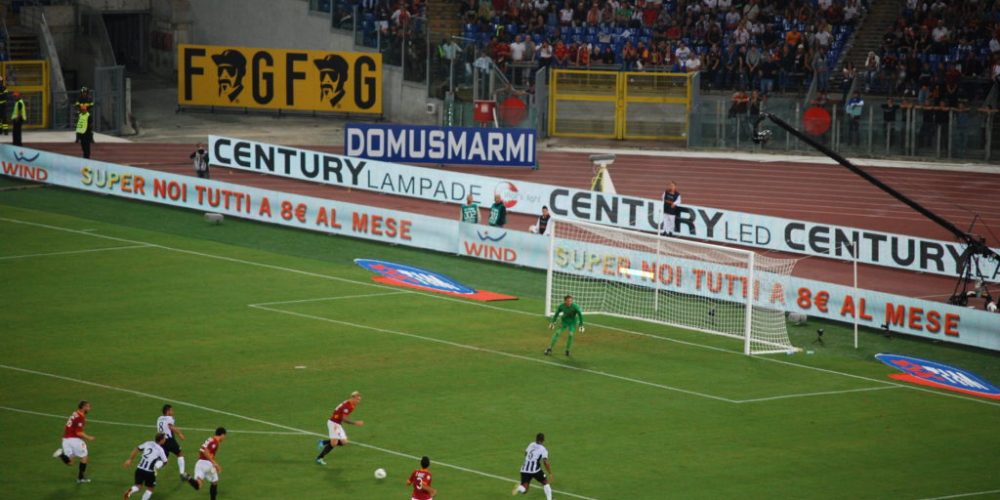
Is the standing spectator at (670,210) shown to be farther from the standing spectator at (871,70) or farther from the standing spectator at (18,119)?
the standing spectator at (18,119)

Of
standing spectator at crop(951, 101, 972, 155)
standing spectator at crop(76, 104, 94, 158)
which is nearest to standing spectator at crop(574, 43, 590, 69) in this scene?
standing spectator at crop(951, 101, 972, 155)

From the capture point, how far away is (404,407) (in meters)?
27.0

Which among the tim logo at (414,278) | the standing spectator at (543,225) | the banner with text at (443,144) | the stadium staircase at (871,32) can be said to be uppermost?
the stadium staircase at (871,32)

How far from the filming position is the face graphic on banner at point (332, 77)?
60.1 meters

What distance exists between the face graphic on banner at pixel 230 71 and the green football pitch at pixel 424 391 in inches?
883

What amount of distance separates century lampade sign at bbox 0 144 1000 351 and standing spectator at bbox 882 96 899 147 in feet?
65.9

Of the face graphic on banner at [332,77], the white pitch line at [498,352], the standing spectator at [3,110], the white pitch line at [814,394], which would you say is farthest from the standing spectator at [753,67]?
the white pitch line at [814,394]

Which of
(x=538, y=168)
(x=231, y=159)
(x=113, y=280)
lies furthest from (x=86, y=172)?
(x=538, y=168)

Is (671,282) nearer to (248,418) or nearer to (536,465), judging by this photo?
(248,418)

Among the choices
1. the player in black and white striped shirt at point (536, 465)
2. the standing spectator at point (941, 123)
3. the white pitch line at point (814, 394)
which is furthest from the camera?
the standing spectator at point (941, 123)

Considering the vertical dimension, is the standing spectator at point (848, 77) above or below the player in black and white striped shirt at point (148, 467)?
above

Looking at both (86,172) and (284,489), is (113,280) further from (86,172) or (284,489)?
(284,489)

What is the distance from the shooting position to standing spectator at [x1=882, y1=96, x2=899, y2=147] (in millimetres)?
53688

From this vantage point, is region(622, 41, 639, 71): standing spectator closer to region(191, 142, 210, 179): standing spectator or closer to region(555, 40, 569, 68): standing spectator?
region(555, 40, 569, 68): standing spectator
